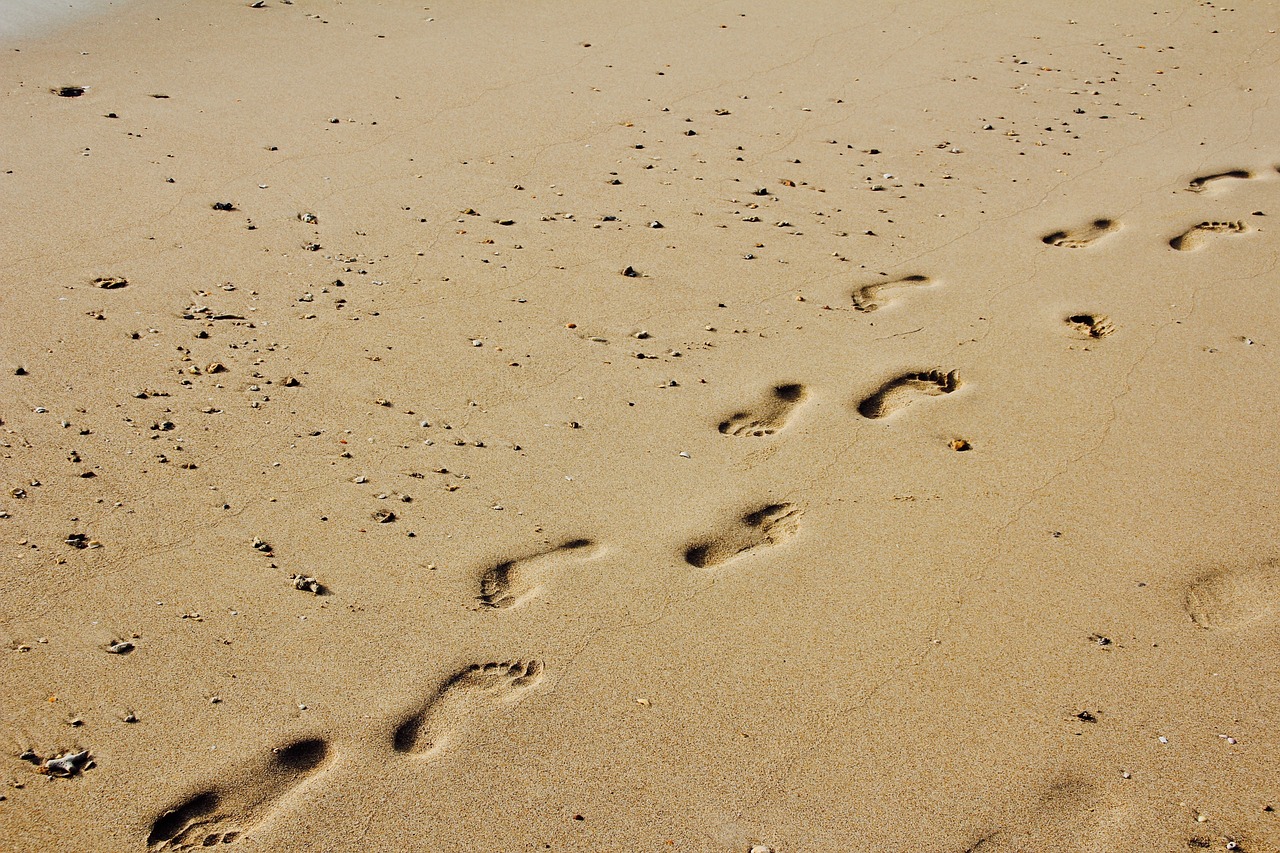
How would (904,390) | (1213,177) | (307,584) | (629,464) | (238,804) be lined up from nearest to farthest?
(238,804) < (307,584) < (629,464) < (904,390) < (1213,177)

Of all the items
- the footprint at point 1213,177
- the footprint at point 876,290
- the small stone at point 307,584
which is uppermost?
the footprint at point 1213,177

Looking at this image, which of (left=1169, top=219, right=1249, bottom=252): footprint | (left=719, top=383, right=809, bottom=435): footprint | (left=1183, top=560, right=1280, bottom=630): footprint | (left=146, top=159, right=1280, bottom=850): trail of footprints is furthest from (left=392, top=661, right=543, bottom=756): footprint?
(left=1169, top=219, right=1249, bottom=252): footprint

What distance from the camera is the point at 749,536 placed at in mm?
2779

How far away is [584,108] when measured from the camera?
523 cm

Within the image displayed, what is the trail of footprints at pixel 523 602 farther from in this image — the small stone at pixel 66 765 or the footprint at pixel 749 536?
the small stone at pixel 66 765

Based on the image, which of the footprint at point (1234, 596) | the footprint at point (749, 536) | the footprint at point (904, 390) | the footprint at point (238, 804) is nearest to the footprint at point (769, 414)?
the footprint at point (904, 390)

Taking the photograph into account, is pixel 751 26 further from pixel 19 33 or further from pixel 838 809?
pixel 838 809

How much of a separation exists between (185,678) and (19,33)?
500 cm

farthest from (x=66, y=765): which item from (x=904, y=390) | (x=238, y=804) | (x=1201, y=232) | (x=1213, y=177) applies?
(x=1213, y=177)

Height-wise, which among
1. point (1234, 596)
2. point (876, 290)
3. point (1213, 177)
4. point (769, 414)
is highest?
point (1213, 177)

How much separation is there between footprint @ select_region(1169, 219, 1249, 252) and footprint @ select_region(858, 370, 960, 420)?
1450mm

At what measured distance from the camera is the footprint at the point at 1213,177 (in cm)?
461

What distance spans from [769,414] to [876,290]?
925mm

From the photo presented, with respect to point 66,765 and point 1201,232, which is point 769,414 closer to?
point 66,765
